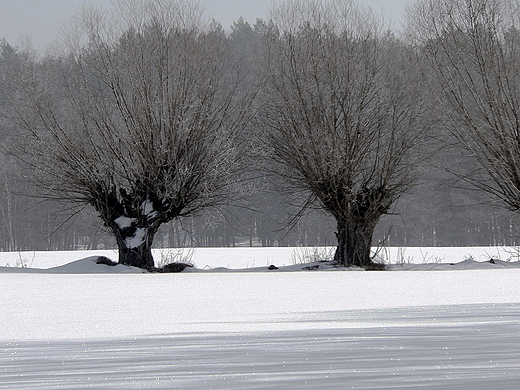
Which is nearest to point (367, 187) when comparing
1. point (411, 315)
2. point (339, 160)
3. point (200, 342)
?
point (339, 160)

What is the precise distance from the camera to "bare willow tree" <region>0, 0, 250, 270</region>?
13508 mm

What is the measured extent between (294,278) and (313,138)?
137 inches

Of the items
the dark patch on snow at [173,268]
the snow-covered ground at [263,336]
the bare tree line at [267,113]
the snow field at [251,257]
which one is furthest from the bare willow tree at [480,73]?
the dark patch on snow at [173,268]

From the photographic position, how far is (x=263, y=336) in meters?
4.71

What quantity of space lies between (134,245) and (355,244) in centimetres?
464

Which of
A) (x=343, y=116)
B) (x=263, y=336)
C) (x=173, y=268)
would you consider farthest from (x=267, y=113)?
(x=263, y=336)

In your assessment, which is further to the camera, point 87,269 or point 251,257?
point 251,257

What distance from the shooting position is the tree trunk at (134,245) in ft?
46.3

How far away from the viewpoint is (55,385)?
3205 millimetres

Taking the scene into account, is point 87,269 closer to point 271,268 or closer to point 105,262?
point 105,262

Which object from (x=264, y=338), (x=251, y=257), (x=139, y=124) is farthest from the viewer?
(x=251, y=257)

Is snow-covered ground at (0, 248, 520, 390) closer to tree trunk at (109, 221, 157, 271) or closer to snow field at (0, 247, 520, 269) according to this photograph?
tree trunk at (109, 221, 157, 271)

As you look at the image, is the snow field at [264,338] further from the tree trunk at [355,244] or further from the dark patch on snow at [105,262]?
the tree trunk at [355,244]

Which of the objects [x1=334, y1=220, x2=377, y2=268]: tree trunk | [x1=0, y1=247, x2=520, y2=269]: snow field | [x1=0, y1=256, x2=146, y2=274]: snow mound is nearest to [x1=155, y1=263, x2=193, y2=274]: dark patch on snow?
[x1=0, y1=256, x2=146, y2=274]: snow mound
